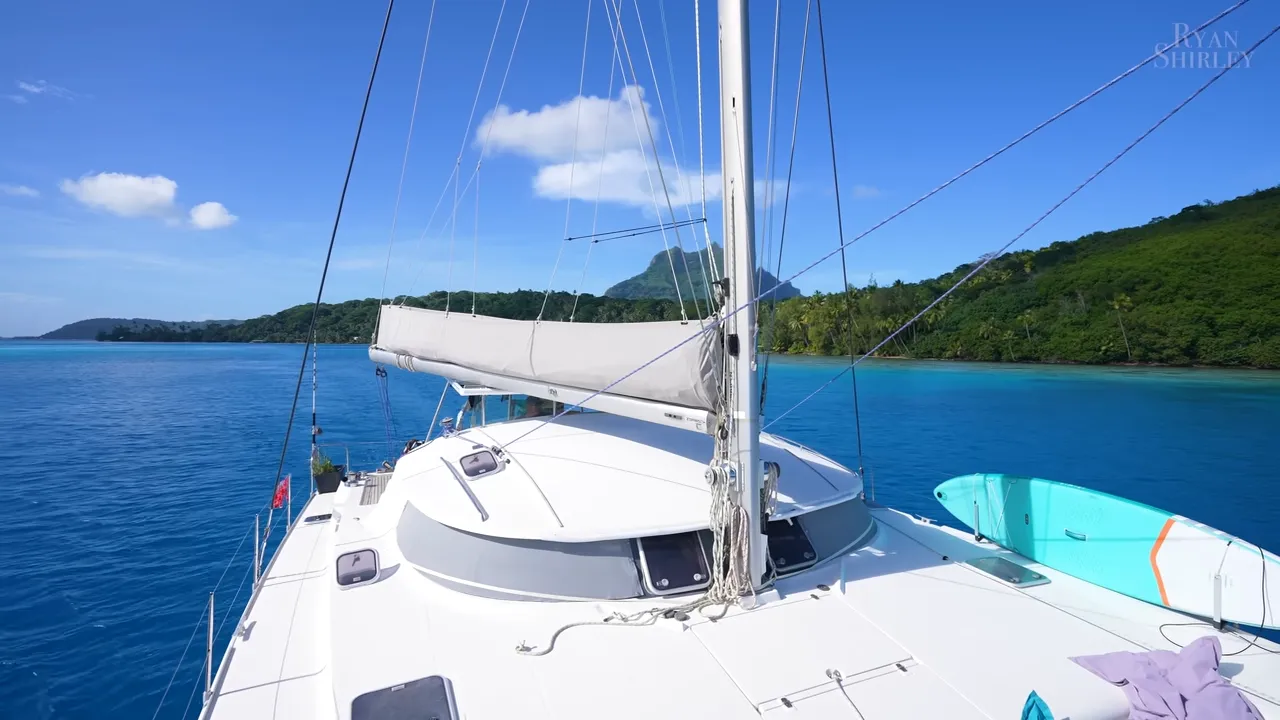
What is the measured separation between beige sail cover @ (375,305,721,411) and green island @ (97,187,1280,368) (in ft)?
74.3

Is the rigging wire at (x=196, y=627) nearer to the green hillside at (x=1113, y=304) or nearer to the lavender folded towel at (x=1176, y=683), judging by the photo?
the lavender folded towel at (x=1176, y=683)

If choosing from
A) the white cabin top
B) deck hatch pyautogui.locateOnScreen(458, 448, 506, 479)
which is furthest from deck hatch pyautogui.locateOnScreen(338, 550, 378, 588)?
deck hatch pyautogui.locateOnScreen(458, 448, 506, 479)

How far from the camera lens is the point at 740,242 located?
3.81 m

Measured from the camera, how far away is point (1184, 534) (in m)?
4.04

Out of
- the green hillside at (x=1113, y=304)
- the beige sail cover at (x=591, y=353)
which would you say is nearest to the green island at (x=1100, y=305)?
the green hillside at (x=1113, y=304)

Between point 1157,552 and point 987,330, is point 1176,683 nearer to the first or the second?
point 1157,552

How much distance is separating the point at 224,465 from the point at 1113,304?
66.8 meters

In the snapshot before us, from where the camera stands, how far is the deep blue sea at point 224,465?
707 cm

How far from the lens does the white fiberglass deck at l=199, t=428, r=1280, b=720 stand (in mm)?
2984

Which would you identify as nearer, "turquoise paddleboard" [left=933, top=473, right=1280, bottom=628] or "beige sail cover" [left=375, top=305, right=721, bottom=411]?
"turquoise paddleboard" [left=933, top=473, right=1280, bottom=628]

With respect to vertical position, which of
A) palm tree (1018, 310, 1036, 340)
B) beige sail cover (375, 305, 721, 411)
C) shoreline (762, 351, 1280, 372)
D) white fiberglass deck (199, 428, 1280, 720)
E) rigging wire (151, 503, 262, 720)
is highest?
palm tree (1018, 310, 1036, 340)

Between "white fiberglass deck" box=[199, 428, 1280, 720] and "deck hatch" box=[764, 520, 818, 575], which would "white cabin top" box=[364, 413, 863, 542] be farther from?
"white fiberglass deck" box=[199, 428, 1280, 720]

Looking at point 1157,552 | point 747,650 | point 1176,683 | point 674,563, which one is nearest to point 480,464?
point 674,563

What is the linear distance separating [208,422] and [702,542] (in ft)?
87.9
